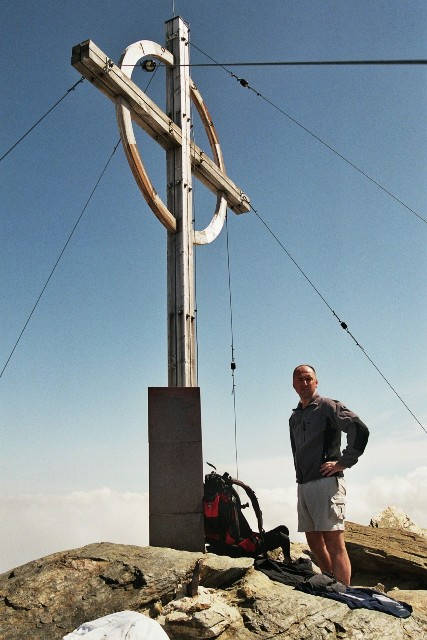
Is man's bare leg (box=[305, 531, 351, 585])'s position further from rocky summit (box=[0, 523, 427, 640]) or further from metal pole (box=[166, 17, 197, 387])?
metal pole (box=[166, 17, 197, 387])

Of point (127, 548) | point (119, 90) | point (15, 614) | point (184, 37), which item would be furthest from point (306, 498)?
point (184, 37)

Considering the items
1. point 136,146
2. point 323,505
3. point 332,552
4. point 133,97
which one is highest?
point 133,97

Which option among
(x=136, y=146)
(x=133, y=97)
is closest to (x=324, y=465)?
(x=136, y=146)

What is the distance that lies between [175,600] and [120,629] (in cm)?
85

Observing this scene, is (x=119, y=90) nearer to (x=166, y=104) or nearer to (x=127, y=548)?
(x=166, y=104)

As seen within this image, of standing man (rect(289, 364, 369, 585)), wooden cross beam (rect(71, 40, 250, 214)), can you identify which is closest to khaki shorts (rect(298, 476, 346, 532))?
standing man (rect(289, 364, 369, 585))

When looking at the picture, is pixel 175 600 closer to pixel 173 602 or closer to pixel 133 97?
pixel 173 602

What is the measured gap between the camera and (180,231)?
7141mm

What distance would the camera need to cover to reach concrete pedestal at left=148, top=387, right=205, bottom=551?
5484 millimetres

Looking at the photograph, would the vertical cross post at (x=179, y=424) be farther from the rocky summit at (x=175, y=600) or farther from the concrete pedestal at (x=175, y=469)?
the rocky summit at (x=175, y=600)

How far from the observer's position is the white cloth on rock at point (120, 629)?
137 inches

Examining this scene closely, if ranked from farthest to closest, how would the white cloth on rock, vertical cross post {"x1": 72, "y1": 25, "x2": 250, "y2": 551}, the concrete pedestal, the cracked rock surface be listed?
vertical cross post {"x1": 72, "y1": 25, "x2": 250, "y2": 551} → the concrete pedestal → the cracked rock surface → the white cloth on rock

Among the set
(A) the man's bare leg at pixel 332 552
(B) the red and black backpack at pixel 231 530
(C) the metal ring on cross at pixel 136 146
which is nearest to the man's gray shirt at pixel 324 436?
(A) the man's bare leg at pixel 332 552

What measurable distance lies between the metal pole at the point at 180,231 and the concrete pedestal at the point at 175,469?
756mm
